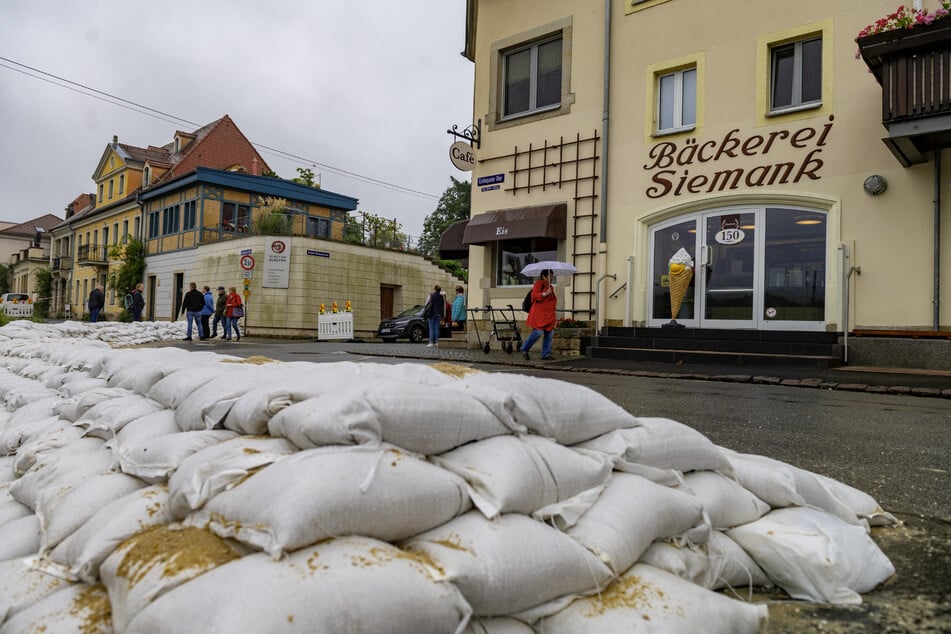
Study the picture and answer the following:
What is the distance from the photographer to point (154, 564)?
1170 mm

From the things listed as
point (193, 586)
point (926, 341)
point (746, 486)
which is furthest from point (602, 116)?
point (193, 586)

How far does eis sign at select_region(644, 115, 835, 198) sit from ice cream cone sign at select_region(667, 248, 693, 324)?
1077 mm

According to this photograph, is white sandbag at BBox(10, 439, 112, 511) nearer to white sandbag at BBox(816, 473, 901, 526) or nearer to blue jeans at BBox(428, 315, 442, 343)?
white sandbag at BBox(816, 473, 901, 526)

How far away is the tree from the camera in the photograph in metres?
46.5

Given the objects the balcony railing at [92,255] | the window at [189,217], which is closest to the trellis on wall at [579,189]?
the window at [189,217]

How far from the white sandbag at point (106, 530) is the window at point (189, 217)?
25811mm

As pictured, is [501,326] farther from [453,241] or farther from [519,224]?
[453,241]

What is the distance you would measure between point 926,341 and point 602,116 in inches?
241

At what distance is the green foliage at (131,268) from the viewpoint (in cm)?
2748

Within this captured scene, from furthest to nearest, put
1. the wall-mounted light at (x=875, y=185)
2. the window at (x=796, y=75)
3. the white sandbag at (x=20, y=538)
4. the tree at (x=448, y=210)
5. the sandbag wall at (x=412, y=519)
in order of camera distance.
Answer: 1. the tree at (x=448, y=210)
2. the window at (x=796, y=75)
3. the wall-mounted light at (x=875, y=185)
4. the white sandbag at (x=20, y=538)
5. the sandbag wall at (x=412, y=519)

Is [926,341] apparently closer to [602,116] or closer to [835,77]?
[835,77]

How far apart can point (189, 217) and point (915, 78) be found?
2433cm

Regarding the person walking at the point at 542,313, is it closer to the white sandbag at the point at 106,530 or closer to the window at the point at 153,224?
the white sandbag at the point at 106,530

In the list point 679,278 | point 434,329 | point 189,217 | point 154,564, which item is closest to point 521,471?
point 154,564
